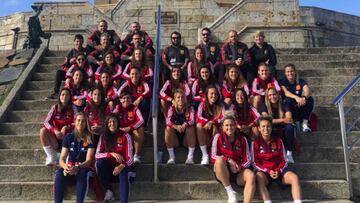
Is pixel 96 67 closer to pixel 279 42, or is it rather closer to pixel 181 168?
pixel 181 168

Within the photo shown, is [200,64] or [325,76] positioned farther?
[325,76]

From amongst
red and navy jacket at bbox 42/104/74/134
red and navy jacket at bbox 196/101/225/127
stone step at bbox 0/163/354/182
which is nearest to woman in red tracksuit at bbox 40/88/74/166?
red and navy jacket at bbox 42/104/74/134

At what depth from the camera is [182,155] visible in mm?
5461

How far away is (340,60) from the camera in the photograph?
8117 millimetres

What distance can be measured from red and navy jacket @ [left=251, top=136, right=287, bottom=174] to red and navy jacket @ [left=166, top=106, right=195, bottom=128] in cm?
102

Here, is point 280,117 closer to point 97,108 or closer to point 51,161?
point 97,108

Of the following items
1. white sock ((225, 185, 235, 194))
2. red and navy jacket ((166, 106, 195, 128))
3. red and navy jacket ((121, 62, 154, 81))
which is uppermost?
red and navy jacket ((121, 62, 154, 81))

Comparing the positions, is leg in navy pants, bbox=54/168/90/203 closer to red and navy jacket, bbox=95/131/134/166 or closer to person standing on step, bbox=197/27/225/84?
red and navy jacket, bbox=95/131/134/166

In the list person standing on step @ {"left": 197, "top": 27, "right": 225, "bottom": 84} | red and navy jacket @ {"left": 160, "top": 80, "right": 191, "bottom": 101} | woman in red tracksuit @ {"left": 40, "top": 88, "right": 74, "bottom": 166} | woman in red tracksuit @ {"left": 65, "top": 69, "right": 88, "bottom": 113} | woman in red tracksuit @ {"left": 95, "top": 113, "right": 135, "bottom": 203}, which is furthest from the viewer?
person standing on step @ {"left": 197, "top": 27, "right": 225, "bottom": 84}

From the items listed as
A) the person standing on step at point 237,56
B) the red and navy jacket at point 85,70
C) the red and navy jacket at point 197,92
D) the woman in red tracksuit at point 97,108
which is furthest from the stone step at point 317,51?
the woman in red tracksuit at point 97,108

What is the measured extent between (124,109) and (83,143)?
832 millimetres

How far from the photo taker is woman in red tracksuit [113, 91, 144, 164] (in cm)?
521

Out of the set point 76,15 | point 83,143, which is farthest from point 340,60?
point 76,15

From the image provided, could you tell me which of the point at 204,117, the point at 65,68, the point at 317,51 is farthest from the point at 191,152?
the point at 317,51
